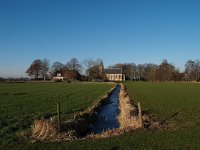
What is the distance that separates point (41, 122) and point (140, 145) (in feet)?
21.4

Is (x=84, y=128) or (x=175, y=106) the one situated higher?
(x=175, y=106)

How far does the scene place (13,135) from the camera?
729 inches

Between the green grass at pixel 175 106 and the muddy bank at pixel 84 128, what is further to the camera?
the green grass at pixel 175 106

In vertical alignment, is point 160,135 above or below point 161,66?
below

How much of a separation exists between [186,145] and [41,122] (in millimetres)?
8088

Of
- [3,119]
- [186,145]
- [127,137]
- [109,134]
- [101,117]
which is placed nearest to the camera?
[186,145]

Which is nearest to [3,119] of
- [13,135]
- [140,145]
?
[13,135]

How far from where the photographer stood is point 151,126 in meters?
21.1

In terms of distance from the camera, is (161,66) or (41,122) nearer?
(41,122)

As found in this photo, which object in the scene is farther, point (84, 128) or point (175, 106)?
point (175, 106)

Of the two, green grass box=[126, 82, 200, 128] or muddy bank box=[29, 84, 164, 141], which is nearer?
muddy bank box=[29, 84, 164, 141]

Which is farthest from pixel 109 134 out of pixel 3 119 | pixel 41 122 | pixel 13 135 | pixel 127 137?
pixel 3 119

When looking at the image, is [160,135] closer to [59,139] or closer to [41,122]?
[59,139]

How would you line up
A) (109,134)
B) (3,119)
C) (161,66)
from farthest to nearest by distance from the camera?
(161,66), (3,119), (109,134)
